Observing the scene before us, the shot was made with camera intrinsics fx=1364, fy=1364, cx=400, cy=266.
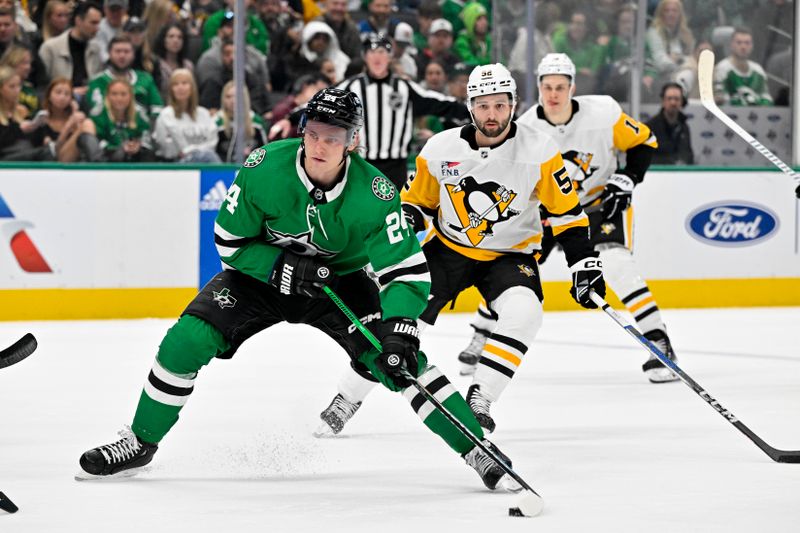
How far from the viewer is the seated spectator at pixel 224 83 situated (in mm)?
7152

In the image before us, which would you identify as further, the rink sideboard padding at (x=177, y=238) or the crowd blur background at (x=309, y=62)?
the crowd blur background at (x=309, y=62)

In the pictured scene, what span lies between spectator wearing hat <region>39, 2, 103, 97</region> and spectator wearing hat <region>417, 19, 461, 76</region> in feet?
6.14

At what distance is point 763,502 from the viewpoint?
9.78 feet

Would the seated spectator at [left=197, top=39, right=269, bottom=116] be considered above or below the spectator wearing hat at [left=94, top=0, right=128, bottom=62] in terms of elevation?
below

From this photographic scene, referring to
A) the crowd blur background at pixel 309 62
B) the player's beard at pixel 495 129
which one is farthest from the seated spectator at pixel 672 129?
the player's beard at pixel 495 129

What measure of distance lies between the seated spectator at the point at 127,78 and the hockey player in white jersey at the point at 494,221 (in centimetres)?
326

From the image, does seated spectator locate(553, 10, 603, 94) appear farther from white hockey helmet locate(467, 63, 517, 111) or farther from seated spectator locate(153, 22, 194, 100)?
white hockey helmet locate(467, 63, 517, 111)

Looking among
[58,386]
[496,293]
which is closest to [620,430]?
[496,293]

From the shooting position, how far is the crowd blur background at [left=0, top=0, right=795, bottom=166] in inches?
274

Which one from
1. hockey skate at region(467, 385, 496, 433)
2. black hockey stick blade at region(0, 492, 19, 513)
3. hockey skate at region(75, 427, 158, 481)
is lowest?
hockey skate at region(467, 385, 496, 433)

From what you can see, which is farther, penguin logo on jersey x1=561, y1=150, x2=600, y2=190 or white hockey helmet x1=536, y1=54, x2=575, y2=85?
penguin logo on jersey x1=561, y1=150, x2=600, y2=190

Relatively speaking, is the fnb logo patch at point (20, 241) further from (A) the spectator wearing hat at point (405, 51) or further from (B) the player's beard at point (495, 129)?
(B) the player's beard at point (495, 129)

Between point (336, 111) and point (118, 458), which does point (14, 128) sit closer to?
point (118, 458)

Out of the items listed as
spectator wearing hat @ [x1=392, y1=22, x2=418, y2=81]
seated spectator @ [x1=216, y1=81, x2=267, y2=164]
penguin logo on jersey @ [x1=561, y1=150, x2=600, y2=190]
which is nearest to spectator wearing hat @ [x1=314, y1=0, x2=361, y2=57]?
spectator wearing hat @ [x1=392, y1=22, x2=418, y2=81]
